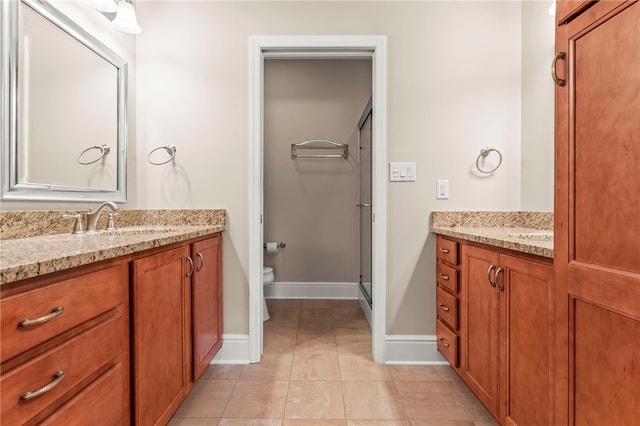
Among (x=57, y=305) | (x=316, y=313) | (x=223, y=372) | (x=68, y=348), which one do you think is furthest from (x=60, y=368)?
(x=316, y=313)

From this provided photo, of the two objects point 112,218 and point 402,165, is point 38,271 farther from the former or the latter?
point 402,165

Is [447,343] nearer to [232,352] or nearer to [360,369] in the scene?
[360,369]

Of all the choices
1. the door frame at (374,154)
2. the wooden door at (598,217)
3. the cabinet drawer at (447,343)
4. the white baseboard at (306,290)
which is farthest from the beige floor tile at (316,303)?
the wooden door at (598,217)

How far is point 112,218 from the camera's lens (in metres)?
1.75

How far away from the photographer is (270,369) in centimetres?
199

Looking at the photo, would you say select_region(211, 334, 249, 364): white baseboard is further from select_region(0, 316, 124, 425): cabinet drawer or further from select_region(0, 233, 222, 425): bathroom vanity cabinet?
select_region(0, 316, 124, 425): cabinet drawer

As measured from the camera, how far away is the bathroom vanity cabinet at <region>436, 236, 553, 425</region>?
1092 mm

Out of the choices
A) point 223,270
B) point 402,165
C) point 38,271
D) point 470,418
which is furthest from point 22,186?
point 470,418

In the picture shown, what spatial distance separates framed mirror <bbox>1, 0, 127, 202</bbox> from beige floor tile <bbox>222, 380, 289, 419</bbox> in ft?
4.11

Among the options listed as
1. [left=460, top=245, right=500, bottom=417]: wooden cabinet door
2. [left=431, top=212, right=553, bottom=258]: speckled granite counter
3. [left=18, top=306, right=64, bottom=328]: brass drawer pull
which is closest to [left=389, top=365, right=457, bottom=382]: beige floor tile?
[left=460, top=245, right=500, bottom=417]: wooden cabinet door

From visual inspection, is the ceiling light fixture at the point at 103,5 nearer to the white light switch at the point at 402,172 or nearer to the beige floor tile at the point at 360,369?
the white light switch at the point at 402,172

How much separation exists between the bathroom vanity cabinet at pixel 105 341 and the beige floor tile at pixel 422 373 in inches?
44.1

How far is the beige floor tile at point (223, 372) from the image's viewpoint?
1.92 meters

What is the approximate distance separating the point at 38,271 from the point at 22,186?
871 mm
